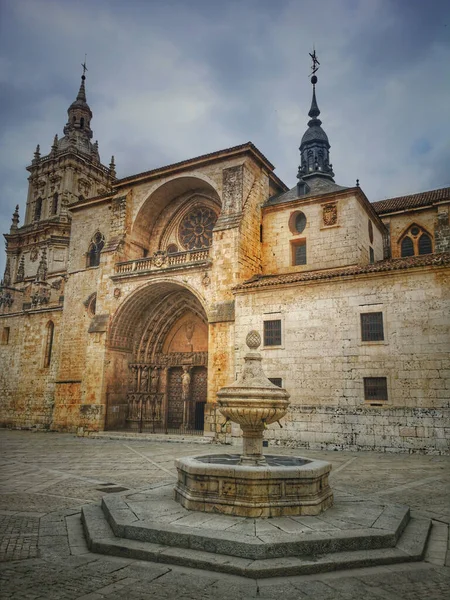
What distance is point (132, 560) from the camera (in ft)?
14.9

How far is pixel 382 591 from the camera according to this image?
12.5ft

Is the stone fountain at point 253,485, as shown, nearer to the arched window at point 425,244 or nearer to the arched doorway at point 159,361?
the arched doorway at point 159,361

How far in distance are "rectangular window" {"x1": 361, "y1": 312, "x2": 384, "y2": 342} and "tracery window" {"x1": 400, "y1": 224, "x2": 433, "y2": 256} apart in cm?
925

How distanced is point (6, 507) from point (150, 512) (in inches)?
104

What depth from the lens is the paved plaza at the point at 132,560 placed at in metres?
3.75

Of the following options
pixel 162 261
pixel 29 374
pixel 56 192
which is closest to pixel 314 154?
pixel 162 261

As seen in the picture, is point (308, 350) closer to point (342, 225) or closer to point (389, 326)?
point (389, 326)

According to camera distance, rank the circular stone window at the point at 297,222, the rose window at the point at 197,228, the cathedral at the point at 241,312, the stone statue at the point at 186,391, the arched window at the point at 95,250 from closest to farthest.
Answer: the cathedral at the point at 241,312
the circular stone window at the point at 297,222
the stone statue at the point at 186,391
the rose window at the point at 197,228
the arched window at the point at 95,250

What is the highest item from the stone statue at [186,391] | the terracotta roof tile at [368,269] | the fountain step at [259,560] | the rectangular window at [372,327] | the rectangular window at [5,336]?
the terracotta roof tile at [368,269]

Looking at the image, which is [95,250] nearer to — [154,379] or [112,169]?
[154,379]

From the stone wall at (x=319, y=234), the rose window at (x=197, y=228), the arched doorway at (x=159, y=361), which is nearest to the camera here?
the stone wall at (x=319, y=234)

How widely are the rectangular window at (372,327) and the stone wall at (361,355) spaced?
172 millimetres

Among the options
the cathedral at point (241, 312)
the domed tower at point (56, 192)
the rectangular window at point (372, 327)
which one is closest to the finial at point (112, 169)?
the domed tower at point (56, 192)

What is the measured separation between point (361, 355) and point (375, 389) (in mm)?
1172
